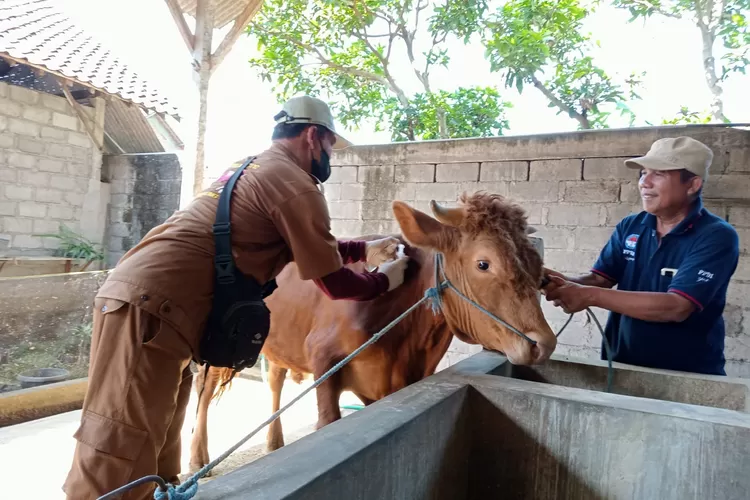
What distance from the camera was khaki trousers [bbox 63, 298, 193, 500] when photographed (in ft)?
6.13

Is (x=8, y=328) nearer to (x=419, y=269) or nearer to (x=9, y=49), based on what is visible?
(x=419, y=269)

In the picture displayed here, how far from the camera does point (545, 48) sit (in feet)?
27.0

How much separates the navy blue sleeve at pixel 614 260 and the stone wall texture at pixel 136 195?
836 cm

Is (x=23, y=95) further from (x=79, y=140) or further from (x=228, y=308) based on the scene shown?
(x=228, y=308)

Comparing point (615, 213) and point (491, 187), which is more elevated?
point (491, 187)

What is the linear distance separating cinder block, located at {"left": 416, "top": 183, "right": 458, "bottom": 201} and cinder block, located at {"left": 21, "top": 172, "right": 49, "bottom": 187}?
7.34 m

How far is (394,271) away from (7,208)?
8799 mm

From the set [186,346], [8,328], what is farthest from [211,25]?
[186,346]

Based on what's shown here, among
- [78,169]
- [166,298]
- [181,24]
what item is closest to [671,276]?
[166,298]

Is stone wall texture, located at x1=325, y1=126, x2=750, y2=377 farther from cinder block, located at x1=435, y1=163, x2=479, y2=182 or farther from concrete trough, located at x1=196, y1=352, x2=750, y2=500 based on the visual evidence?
concrete trough, located at x1=196, y1=352, x2=750, y2=500

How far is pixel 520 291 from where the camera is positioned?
7.64 ft

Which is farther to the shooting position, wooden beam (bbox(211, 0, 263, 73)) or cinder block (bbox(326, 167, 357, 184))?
wooden beam (bbox(211, 0, 263, 73))

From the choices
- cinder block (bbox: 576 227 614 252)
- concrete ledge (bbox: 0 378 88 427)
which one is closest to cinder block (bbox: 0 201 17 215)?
concrete ledge (bbox: 0 378 88 427)

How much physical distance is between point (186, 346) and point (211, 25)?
22.4ft
